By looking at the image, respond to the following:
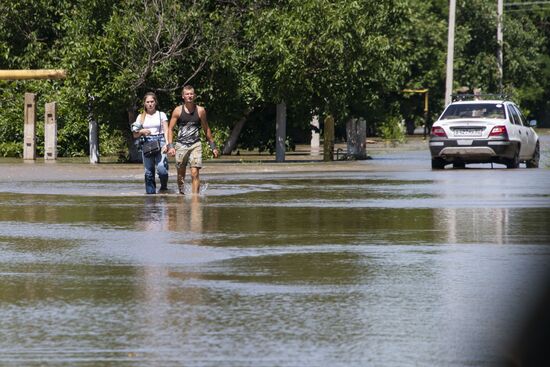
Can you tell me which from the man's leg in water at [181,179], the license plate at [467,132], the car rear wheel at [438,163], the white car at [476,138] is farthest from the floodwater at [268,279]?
the car rear wheel at [438,163]

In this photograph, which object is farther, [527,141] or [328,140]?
[328,140]

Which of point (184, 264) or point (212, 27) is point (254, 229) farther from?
point (212, 27)

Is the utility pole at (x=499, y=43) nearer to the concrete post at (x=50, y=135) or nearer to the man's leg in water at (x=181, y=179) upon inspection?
the concrete post at (x=50, y=135)

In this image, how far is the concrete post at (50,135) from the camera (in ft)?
119

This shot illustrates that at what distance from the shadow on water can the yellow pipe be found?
1542cm

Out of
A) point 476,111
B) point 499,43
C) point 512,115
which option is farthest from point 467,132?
point 499,43

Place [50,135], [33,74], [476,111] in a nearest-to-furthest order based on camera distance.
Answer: [476,111], [33,74], [50,135]

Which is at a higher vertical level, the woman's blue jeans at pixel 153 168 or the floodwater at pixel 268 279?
the woman's blue jeans at pixel 153 168

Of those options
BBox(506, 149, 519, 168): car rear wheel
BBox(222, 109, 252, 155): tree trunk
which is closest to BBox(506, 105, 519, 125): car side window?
BBox(506, 149, 519, 168): car rear wheel

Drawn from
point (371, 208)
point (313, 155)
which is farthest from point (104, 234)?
point (313, 155)

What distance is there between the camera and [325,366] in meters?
7.29

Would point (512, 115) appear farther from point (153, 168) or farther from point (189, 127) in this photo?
point (153, 168)

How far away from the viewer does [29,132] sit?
122ft

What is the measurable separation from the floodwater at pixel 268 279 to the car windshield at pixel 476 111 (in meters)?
11.0
